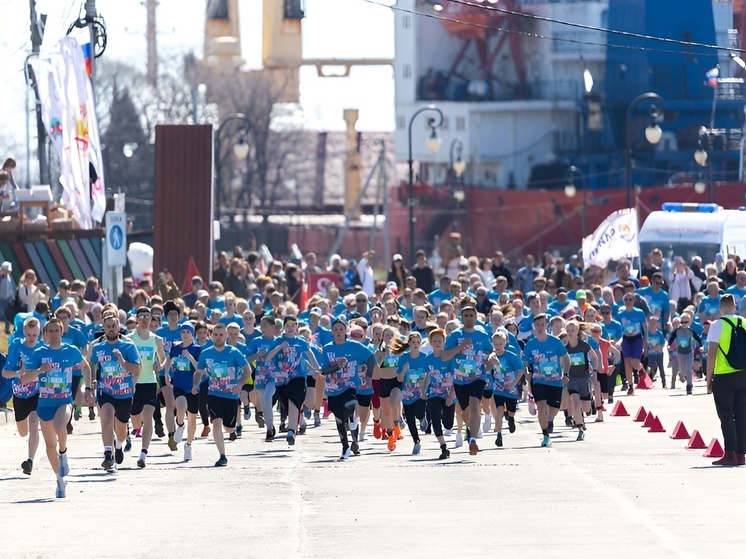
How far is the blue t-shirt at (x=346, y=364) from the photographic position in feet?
62.6

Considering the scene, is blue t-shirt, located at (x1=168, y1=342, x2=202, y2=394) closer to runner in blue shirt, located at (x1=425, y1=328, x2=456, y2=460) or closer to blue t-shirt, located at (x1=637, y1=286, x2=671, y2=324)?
runner in blue shirt, located at (x1=425, y1=328, x2=456, y2=460)

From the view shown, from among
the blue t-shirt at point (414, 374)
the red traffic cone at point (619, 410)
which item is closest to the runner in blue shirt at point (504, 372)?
the blue t-shirt at point (414, 374)

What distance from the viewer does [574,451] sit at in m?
18.7

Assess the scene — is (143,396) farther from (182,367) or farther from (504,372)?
(504,372)

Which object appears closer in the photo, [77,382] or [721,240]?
[77,382]

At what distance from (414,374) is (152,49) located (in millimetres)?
83505

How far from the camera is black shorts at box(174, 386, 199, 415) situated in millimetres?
19062

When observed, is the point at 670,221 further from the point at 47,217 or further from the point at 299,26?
the point at 299,26

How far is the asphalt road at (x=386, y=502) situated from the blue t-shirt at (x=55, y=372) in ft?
2.76

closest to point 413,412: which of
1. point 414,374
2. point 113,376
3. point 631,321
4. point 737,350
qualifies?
point 414,374

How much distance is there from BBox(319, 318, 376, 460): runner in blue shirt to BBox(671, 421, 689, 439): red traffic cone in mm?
3553

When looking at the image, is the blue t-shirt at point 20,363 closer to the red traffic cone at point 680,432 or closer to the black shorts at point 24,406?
the black shorts at point 24,406

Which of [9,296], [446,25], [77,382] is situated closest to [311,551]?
[77,382]

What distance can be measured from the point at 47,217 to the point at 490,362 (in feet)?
52.1
